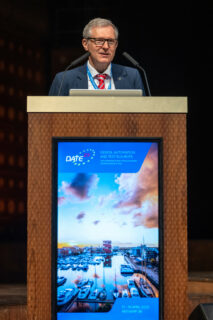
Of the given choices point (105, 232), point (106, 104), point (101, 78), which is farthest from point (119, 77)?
point (105, 232)

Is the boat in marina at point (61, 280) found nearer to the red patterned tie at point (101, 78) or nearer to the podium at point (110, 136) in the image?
the podium at point (110, 136)

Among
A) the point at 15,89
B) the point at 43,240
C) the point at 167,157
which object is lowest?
the point at 43,240

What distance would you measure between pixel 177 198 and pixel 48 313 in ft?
1.22

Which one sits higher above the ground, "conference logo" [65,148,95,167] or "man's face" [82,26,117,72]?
"man's face" [82,26,117,72]

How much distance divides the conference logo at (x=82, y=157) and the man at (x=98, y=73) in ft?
2.02

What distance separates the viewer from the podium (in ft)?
3.81

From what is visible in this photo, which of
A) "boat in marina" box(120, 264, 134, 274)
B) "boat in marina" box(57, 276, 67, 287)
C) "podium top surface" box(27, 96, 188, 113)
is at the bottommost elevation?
"boat in marina" box(57, 276, 67, 287)

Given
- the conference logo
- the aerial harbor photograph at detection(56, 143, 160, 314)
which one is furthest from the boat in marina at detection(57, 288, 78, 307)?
the conference logo

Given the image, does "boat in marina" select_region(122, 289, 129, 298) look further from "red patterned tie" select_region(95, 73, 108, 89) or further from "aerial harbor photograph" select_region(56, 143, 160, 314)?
"red patterned tie" select_region(95, 73, 108, 89)

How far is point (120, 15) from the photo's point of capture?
4.54 metres

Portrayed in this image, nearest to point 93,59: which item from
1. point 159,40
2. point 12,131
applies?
point 12,131

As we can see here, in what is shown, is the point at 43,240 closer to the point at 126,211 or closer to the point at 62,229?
the point at 62,229

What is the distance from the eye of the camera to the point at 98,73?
1.85 m

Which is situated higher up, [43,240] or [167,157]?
[167,157]
